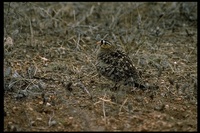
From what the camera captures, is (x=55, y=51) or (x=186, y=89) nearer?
(x=186, y=89)

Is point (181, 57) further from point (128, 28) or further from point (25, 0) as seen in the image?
point (25, 0)

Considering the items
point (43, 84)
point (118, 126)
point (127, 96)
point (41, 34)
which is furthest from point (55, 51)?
point (118, 126)

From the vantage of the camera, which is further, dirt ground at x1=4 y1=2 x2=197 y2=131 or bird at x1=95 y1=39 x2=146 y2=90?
bird at x1=95 y1=39 x2=146 y2=90

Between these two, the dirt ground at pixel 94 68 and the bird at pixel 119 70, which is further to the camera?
the bird at pixel 119 70

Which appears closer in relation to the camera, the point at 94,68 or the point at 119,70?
the point at 119,70

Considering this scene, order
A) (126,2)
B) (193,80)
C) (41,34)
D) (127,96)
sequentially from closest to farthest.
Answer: (127,96) → (193,80) → (41,34) → (126,2)

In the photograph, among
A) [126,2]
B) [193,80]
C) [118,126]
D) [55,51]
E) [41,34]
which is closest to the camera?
[118,126]

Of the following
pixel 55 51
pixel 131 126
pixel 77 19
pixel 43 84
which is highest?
pixel 77 19

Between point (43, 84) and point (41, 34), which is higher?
point (41, 34)
